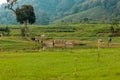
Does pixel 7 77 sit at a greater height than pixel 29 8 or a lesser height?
lesser

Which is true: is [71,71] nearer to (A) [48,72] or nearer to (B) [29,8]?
(A) [48,72]

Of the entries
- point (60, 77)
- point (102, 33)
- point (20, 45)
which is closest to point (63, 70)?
point (60, 77)

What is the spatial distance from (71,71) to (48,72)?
2.03 m

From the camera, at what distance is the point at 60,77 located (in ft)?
91.4

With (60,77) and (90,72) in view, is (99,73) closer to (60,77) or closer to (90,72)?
(90,72)

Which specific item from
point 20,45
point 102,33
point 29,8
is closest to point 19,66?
point 20,45

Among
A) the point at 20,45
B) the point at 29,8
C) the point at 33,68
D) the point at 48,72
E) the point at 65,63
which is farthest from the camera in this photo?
the point at 29,8

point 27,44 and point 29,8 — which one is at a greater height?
point 29,8

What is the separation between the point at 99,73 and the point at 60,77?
3351 millimetres

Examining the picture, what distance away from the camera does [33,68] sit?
108 feet

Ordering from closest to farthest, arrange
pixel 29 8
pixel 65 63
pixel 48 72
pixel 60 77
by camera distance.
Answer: pixel 60 77 < pixel 48 72 < pixel 65 63 < pixel 29 8

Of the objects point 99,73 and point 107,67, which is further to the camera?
point 107,67

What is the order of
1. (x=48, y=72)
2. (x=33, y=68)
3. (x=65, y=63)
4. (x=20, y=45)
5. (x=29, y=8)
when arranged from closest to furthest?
(x=48, y=72), (x=33, y=68), (x=65, y=63), (x=20, y=45), (x=29, y=8)

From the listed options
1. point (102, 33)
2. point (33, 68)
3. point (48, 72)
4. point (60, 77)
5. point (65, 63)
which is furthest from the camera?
point (102, 33)
